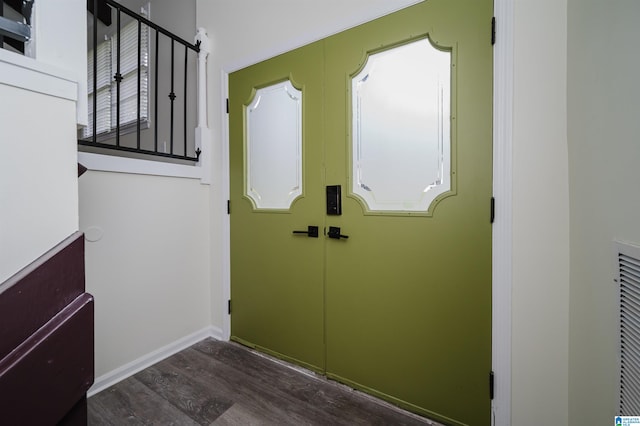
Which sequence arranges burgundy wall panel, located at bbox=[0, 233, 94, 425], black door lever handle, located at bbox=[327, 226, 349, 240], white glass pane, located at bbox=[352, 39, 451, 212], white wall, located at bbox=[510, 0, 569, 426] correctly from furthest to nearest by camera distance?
black door lever handle, located at bbox=[327, 226, 349, 240], white glass pane, located at bbox=[352, 39, 451, 212], white wall, located at bbox=[510, 0, 569, 426], burgundy wall panel, located at bbox=[0, 233, 94, 425]

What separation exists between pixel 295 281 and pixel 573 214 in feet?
4.86

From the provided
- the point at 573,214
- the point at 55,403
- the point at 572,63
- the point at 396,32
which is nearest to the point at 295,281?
the point at 55,403

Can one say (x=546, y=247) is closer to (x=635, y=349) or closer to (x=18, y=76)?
(x=635, y=349)

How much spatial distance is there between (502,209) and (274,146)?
141cm

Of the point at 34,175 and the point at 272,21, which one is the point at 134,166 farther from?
the point at 272,21

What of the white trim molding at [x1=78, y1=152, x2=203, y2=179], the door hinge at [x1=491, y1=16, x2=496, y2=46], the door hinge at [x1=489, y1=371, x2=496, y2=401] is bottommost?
the door hinge at [x1=489, y1=371, x2=496, y2=401]

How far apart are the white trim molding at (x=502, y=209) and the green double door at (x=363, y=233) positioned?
0.11 feet

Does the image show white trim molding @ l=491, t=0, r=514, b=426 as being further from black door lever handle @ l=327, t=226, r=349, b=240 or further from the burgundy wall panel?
the burgundy wall panel

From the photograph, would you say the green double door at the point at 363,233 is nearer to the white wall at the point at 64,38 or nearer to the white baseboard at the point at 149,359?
the white baseboard at the point at 149,359

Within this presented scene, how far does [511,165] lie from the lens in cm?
120

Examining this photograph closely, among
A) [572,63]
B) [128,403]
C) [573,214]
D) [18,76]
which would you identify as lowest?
[128,403]

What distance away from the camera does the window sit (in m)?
2.69

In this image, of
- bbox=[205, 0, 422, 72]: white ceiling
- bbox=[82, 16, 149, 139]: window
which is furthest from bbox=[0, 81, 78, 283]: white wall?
bbox=[82, 16, 149, 139]: window

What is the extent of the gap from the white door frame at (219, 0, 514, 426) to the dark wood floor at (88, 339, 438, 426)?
1.48 ft
